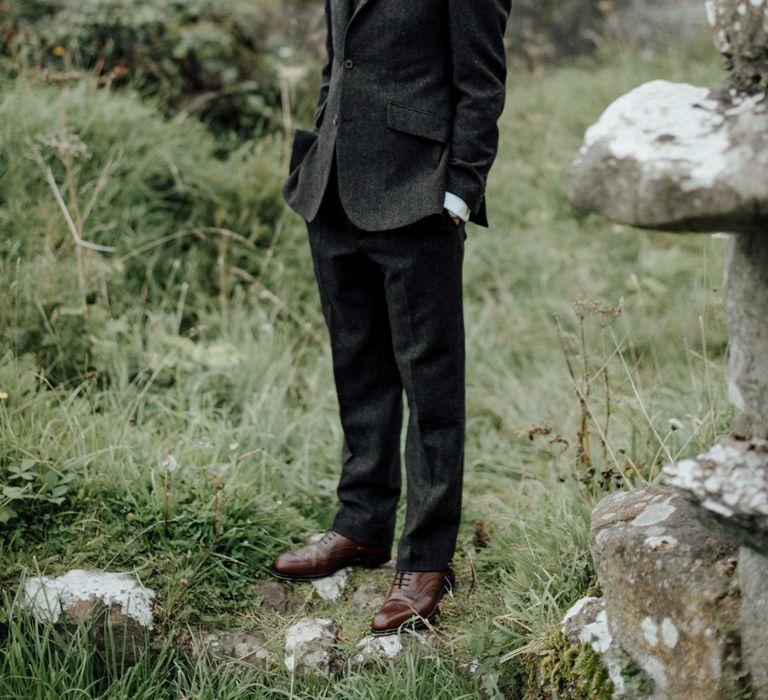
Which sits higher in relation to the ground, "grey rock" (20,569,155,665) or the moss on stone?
the moss on stone

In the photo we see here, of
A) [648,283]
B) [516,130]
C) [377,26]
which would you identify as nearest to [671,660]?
[377,26]

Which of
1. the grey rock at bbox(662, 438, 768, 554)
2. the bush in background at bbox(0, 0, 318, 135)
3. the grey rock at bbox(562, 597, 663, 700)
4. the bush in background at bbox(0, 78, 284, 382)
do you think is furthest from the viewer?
the bush in background at bbox(0, 0, 318, 135)

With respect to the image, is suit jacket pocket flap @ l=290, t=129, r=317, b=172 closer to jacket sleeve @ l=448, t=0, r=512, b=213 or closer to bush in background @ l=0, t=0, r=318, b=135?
jacket sleeve @ l=448, t=0, r=512, b=213

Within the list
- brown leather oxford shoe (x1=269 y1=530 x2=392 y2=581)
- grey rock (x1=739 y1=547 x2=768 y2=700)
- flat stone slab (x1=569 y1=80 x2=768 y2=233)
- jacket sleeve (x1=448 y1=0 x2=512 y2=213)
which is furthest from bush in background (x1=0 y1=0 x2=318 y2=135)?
grey rock (x1=739 y1=547 x2=768 y2=700)

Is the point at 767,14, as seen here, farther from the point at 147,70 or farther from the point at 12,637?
the point at 147,70

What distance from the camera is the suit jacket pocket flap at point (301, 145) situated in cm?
267

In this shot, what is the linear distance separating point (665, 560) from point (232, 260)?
3.02 metres

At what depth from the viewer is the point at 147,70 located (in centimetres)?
522

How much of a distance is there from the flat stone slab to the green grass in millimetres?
1144

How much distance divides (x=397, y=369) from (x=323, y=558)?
0.65 metres

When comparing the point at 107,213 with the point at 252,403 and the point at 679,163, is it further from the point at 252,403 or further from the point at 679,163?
the point at 679,163

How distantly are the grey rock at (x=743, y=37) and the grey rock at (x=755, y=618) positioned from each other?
36.8 inches

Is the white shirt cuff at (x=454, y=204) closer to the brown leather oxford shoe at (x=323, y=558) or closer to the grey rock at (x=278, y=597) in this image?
the brown leather oxford shoe at (x=323, y=558)

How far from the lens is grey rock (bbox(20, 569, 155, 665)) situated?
8.06ft
